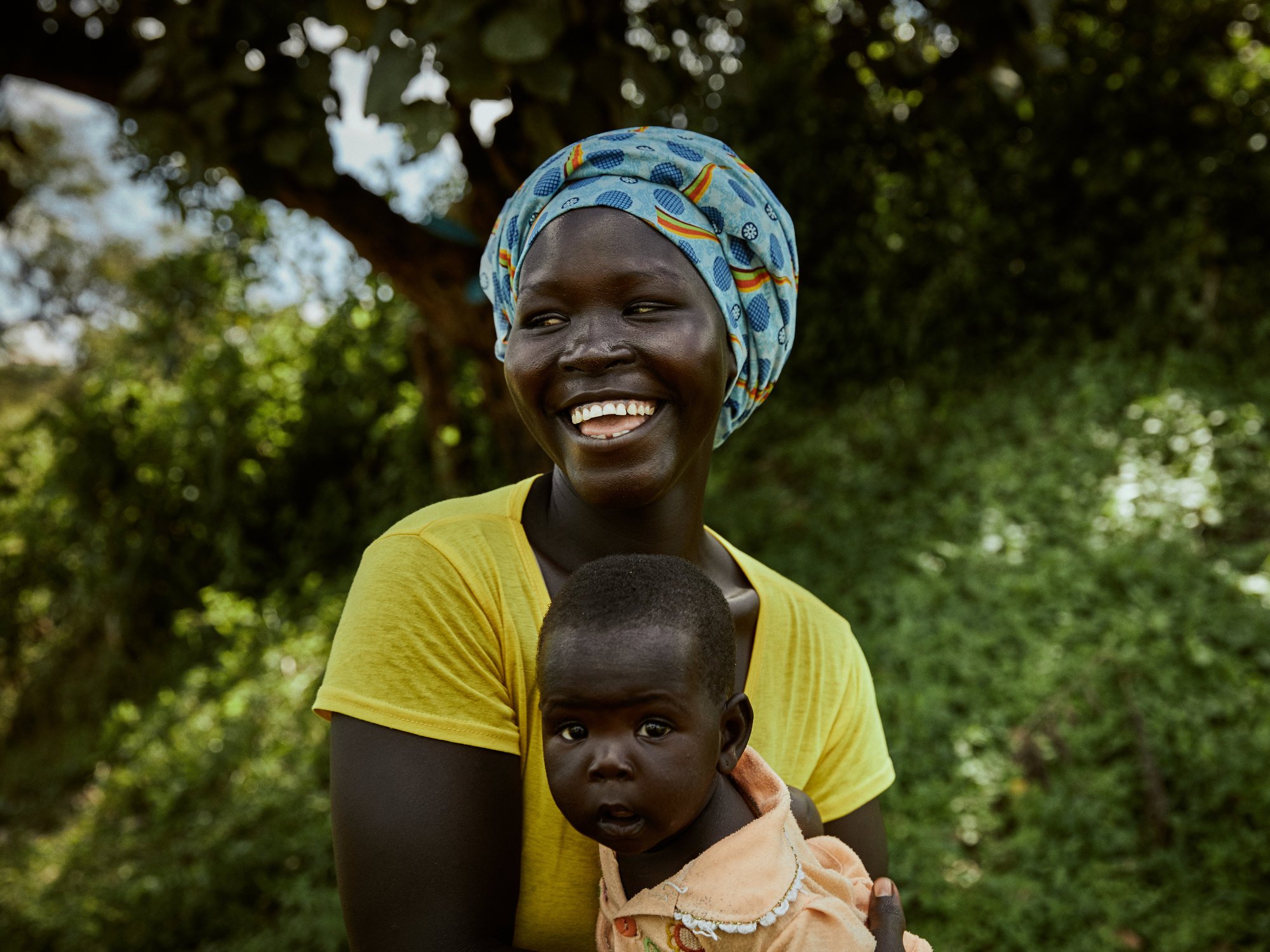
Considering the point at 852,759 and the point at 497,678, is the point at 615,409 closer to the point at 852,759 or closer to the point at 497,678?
the point at 497,678

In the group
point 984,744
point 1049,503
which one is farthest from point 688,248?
point 1049,503

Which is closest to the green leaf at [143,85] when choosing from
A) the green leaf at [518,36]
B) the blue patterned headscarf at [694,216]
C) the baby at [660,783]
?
the green leaf at [518,36]

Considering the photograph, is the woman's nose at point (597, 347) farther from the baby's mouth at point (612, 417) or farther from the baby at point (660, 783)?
the baby at point (660, 783)

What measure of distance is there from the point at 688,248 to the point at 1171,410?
4.71 m

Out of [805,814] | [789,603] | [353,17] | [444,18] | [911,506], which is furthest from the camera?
[911,506]

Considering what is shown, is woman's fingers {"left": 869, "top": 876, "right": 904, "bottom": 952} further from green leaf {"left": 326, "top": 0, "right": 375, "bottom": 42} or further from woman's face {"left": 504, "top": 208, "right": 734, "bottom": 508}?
green leaf {"left": 326, "top": 0, "right": 375, "bottom": 42}

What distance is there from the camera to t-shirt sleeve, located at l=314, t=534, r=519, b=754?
1.41m

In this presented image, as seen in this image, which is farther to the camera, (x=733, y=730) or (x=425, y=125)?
(x=425, y=125)

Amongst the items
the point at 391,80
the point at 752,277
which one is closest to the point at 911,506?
the point at 391,80

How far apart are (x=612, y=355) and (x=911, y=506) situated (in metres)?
4.49

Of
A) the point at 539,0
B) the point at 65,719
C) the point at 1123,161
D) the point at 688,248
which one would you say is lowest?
the point at 65,719

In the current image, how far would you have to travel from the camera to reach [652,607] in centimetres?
146

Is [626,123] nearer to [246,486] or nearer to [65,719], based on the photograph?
[246,486]

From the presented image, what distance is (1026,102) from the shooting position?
6492 mm
